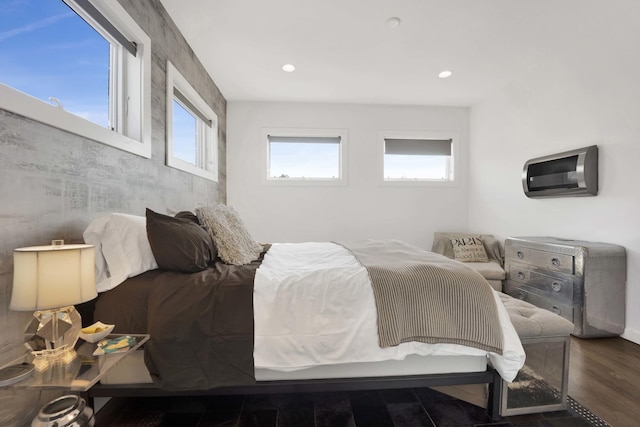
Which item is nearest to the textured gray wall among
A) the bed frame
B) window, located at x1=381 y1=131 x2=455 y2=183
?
the bed frame

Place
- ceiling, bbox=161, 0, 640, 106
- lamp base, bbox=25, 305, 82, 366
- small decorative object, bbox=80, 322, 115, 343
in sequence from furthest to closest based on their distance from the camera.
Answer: ceiling, bbox=161, 0, 640, 106 < small decorative object, bbox=80, 322, 115, 343 < lamp base, bbox=25, 305, 82, 366

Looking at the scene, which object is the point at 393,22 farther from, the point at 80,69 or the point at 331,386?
the point at 331,386

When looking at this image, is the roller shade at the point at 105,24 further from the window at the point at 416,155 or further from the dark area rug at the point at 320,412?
the window at the point at 416,155

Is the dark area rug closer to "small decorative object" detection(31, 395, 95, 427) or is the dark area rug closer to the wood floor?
the wood floor

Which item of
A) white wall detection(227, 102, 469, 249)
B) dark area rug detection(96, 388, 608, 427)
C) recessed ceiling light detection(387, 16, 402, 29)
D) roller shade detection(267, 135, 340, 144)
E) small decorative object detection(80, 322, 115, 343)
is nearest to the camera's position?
small decorative object detection(80, 322, 115, 343)

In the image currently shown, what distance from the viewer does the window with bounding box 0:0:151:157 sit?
1.27 meters

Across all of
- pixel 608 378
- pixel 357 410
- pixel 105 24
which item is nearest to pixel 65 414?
pixel 357 410

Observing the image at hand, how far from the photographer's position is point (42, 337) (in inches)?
42.4

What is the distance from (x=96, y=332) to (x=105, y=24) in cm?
177

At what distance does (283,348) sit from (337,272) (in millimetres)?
444

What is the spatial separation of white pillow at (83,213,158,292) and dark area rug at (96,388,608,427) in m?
0.72

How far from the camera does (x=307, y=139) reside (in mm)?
4305

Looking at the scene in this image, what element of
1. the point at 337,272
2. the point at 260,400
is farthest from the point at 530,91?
the point at 260,400

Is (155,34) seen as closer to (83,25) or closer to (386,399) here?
(83,25)
